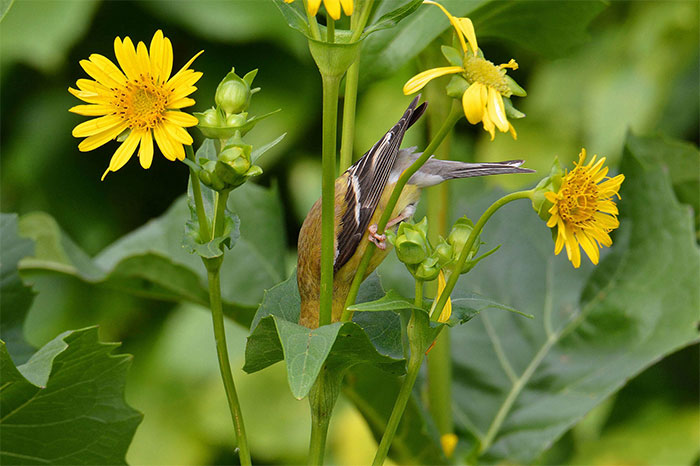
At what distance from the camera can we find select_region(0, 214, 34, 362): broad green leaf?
2.28 feet

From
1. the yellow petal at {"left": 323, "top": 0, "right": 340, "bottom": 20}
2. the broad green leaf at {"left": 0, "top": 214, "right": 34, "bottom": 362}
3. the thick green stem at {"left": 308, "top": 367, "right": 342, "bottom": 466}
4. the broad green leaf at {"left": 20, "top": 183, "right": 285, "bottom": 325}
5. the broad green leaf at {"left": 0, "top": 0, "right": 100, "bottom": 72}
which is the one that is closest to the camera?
the yellow petal at {"left": 323, "top": 0, "right": 340, "bottom": 20}

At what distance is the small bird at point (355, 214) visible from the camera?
1.79 feet

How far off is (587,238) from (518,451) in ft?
1.72

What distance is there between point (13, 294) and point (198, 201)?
1.10 ft

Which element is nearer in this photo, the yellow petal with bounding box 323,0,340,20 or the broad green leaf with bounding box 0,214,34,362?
the yellow petal with bounding box 323,0,340,20

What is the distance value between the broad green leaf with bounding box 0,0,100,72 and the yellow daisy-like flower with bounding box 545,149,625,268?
1050 millimetres

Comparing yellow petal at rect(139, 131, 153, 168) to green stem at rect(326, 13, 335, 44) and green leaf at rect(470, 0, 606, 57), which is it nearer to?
green stem at rect(326, 13, 335, 44)

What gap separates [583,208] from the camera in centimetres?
46

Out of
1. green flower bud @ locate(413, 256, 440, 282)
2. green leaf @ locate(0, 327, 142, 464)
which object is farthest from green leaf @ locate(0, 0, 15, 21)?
green flower bud @ locate(413, 256, 440, 282)

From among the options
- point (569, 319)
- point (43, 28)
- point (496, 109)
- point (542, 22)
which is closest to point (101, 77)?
point (496, 109)

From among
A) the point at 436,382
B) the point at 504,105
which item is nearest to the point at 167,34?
the point at 436,382

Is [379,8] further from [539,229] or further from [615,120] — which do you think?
[615,120]

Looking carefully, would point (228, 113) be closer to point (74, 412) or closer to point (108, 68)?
point (108, 68)

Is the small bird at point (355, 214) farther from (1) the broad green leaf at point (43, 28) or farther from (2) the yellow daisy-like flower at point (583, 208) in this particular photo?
(1) the broad green leaf at point (43, 28)
